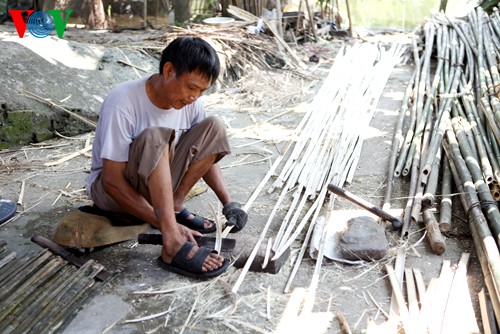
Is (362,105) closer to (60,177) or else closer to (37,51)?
(60,177)

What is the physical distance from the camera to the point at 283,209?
2979mm

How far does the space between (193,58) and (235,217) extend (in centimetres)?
81

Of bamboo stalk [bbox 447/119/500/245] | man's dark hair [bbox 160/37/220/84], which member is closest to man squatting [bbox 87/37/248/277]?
man's dark hair [bbox 160/37/220/84]

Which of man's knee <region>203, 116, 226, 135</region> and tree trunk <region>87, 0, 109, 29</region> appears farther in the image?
tree trunk <region>87, 0, 109, 29</region>

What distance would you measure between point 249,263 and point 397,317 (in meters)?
0.63

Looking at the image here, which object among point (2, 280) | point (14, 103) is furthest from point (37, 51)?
point (2, 280)

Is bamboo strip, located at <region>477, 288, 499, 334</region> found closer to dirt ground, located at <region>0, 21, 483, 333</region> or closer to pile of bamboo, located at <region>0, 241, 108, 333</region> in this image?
dirt ground, located at <region>0, 21, 483, 333</region>

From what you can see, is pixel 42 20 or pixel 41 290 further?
pixel 42 20

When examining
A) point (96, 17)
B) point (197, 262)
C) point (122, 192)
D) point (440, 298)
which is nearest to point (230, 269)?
point (197, 262)

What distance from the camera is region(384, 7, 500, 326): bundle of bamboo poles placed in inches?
98.5

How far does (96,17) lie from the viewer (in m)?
8.00

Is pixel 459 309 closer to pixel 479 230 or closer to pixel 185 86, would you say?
pixel 479 230

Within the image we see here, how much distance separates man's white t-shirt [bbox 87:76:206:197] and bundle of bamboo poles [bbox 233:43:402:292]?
0.71 metres

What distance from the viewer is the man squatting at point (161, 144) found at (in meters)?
2.17
